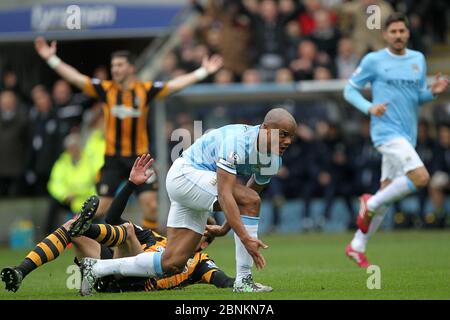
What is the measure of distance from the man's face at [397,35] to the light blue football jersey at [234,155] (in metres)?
3.59

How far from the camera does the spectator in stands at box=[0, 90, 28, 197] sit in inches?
776

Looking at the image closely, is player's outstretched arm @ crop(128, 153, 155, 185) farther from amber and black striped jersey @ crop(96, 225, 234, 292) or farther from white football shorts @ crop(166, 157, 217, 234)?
amber and black striped jersey @ crop(96, 225, 234, 292)

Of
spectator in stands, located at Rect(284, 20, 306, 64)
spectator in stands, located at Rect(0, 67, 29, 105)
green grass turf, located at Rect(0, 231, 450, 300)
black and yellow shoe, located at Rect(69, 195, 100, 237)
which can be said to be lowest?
green grass turf, located at Rect(0, 231, 450, 300)

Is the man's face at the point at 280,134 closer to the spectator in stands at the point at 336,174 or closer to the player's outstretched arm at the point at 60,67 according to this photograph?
the player's outstretched arm at the point at 60,67

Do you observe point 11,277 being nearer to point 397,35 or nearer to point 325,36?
point 397,35

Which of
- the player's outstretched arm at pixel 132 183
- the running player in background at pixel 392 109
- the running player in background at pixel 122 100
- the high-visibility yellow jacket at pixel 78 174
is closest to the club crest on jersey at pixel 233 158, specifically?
the player's outstretched arm at pixel 132 183

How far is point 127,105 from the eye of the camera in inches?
517

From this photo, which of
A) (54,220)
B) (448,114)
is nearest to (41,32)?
(54,220)

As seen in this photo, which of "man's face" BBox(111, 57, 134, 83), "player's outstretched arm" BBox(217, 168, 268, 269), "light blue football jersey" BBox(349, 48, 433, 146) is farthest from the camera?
"man's face" BBox(111, 57, 134, 83)

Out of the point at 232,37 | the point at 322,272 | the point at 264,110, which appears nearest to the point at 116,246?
the point at 322,272

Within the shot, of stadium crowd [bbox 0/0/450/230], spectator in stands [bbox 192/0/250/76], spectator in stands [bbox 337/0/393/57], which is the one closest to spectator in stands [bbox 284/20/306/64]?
stadium crowd [bbox 0/0/450/230]

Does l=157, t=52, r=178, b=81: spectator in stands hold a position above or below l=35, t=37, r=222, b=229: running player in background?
above

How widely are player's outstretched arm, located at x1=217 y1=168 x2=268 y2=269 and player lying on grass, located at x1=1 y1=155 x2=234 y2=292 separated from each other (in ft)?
2.83

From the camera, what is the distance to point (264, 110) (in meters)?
20.1
